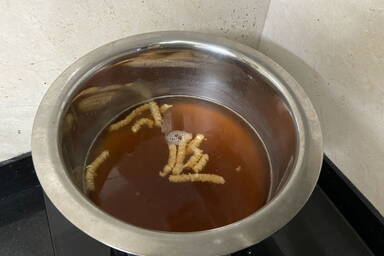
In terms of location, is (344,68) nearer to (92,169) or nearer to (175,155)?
(175,155)

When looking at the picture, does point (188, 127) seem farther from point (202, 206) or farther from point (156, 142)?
point (202, 206)

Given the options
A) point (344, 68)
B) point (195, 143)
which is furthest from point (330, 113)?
point (195, 143)

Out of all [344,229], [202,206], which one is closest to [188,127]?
[202,206]

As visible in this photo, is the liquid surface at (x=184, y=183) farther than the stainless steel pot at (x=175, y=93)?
Yes

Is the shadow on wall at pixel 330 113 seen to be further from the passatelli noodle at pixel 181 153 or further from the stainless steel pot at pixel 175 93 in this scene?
the passatelli noodle at pixel 181 153

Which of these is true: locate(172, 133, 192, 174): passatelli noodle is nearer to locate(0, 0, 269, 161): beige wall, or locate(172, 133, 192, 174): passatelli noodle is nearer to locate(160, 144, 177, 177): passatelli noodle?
locate(160, 144, 177, 177): passatelli noodle

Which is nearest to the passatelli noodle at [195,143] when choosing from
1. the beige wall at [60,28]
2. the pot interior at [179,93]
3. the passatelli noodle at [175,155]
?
the passatelli noodle at [175,155]

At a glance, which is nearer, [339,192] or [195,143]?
[195,143]
